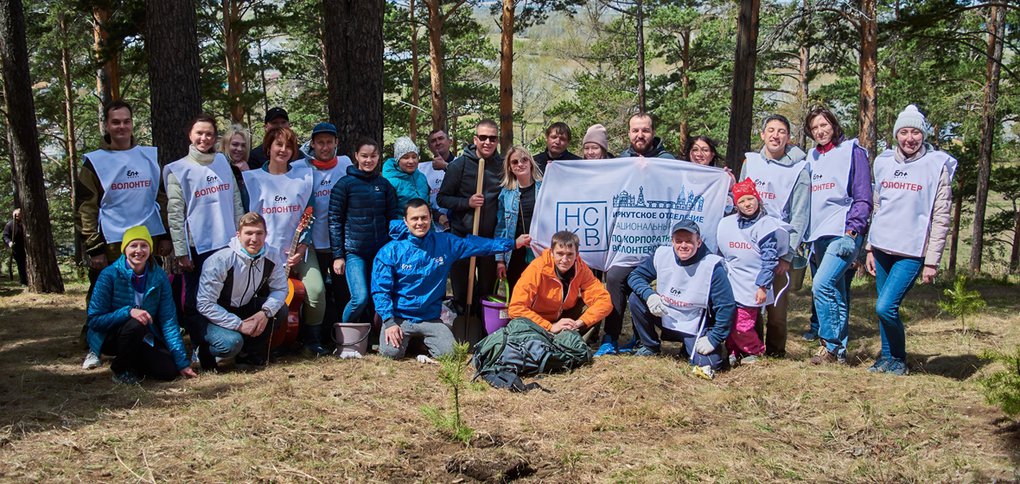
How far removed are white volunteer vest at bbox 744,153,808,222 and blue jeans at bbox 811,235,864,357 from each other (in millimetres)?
438

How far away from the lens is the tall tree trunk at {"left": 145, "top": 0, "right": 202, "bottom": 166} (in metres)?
8.57

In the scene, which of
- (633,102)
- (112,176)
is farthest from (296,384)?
(633,102)

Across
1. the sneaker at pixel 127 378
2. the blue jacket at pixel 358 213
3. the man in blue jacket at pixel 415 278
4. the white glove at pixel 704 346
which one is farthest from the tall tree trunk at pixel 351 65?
the white glove at pixel 704 346

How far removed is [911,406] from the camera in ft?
17.2

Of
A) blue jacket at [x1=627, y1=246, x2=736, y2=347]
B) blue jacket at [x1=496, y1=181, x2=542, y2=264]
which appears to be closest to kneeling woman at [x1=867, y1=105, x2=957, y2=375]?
blue jacket at [x1=627, y1=246, x2=736, y2=347]

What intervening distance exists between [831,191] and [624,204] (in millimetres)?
1776

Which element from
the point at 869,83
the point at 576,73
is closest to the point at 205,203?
the point at 869,83

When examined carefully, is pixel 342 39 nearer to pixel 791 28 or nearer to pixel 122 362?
pixel 122 362

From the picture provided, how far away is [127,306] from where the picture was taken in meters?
6.03

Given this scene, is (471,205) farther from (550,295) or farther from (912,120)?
(912,120)

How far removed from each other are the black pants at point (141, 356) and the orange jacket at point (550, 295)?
9.03 ft

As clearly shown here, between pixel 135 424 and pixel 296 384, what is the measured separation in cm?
123

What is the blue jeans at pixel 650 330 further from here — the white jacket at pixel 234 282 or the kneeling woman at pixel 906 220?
the white jacket at pixel 234 282

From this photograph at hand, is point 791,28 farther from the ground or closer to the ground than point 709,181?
farther from the ground
